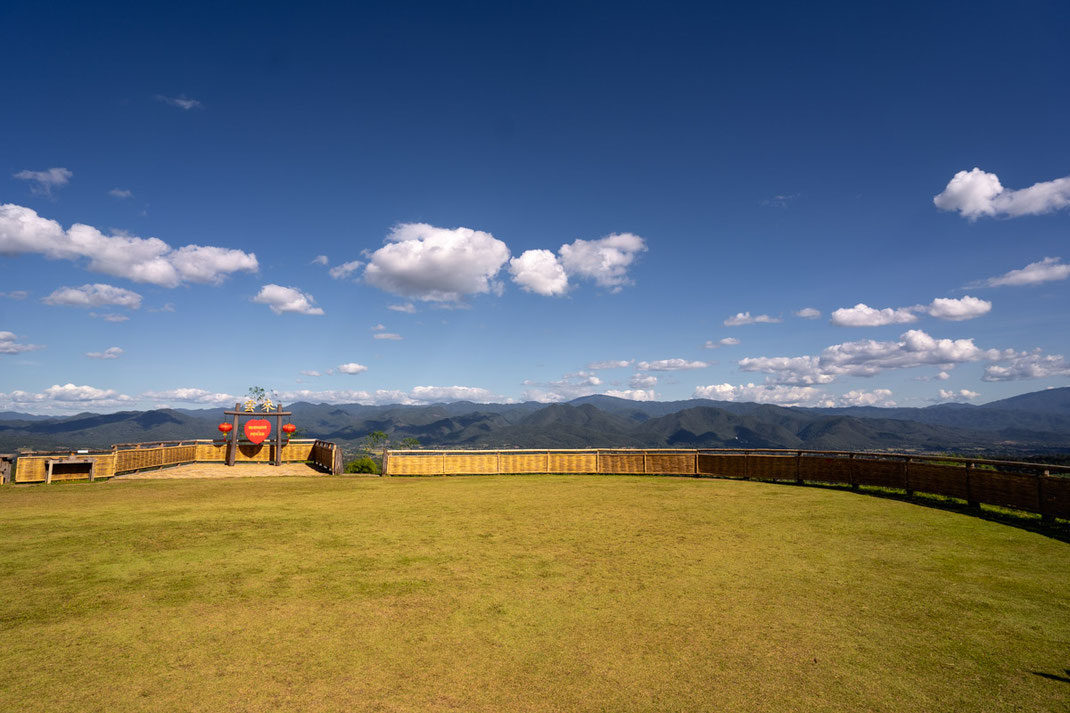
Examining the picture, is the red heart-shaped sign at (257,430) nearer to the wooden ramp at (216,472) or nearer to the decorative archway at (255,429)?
the decorative archway at (255,429)

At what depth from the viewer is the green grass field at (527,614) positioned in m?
5.76

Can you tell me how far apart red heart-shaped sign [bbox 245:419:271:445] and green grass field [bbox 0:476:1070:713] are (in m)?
16.4

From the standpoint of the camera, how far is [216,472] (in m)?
27.8

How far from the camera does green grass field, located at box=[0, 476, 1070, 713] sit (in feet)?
18.9

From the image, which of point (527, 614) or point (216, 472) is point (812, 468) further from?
point (216, 472)

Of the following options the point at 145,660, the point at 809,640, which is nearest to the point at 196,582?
the point at 145,660

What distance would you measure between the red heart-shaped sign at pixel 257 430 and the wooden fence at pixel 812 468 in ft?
29.7

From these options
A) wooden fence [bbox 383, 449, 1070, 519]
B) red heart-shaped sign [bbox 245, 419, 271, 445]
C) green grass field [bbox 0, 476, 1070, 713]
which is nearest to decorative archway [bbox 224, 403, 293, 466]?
red heart-shaped sign [bbox 245, 419, 271, 445]

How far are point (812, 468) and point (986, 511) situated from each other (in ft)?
27.0

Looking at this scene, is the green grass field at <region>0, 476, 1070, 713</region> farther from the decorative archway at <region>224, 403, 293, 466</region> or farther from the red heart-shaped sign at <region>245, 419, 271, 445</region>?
the red heart-shaped sign at <region>245, 419, 271, 445</region>

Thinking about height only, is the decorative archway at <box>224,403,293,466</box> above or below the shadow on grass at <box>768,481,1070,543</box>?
above

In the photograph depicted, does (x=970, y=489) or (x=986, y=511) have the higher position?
(x=970, y=489)

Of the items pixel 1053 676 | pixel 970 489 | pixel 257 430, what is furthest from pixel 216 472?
pixel 970 489

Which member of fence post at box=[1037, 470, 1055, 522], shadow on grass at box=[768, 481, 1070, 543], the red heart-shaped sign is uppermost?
the red heart-shaped sign
